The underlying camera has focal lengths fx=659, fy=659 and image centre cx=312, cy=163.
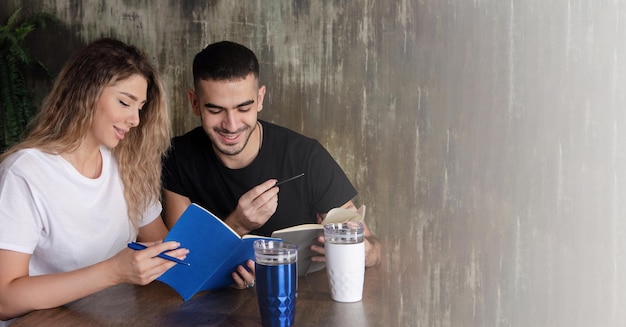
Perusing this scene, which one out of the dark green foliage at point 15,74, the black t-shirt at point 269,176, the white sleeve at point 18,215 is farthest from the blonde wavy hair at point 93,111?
the dark green foliage at point 15,74

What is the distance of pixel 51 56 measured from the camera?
301 cm

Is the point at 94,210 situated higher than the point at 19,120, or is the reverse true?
the point at 19,120

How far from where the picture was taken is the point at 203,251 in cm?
155

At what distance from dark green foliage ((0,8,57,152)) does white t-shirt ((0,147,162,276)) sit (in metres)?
1.09

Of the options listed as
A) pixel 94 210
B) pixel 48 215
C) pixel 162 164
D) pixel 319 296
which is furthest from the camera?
pixel 162 164

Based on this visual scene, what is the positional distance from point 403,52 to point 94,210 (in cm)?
142

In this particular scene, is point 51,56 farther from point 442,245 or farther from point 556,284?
point 556,284

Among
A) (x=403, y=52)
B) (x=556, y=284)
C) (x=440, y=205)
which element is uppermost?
(x=403, y=52)

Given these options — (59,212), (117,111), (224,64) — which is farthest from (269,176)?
(59,212)

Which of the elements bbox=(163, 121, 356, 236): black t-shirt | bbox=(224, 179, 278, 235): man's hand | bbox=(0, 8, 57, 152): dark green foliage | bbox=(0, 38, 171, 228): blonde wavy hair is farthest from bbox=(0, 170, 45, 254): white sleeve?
bbox=(0, 8, 57, 152): dark green foliage

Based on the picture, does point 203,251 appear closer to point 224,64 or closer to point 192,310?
point 192,310

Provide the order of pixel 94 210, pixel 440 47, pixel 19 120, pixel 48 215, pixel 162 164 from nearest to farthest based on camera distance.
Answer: pixel 48 215
pixel 94 210
pixel 162 164
pixel 440 47
pixel 19 120

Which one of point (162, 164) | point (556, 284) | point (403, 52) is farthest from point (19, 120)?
point (556, 284)

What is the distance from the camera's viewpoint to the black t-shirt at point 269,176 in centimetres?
238
